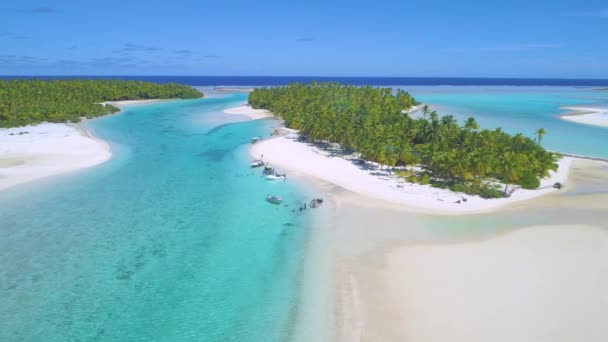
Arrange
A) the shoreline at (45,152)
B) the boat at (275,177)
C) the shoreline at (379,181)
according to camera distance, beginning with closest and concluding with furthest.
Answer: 1. the shoreline at (379,181)
2. the boat at (275,177)
3. the shoreline at (45,152)

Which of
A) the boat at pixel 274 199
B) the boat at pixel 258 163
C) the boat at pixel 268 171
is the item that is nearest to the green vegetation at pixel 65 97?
the boat at pixel 258 163

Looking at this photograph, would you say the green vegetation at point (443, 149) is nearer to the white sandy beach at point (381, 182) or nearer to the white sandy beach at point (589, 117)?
the white sandy beach at point (381, 182)

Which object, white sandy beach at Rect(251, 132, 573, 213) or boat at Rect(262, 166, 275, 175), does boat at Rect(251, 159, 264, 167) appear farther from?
boat at Rect(262, 166, 275, 175)

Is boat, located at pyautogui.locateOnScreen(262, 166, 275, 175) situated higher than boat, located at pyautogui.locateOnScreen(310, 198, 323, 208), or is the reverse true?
boat, located at pyautogui.locateOnScreen(262, 166, 275, 175)

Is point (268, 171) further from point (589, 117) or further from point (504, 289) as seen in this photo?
point (589, 117)

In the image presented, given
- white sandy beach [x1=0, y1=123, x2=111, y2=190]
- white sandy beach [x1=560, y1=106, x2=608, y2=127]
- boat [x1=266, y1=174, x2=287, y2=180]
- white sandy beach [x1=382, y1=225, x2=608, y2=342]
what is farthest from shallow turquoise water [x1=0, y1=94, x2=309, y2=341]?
white sandy beach [x1=560, y1=106, x2=608, y2=127]
